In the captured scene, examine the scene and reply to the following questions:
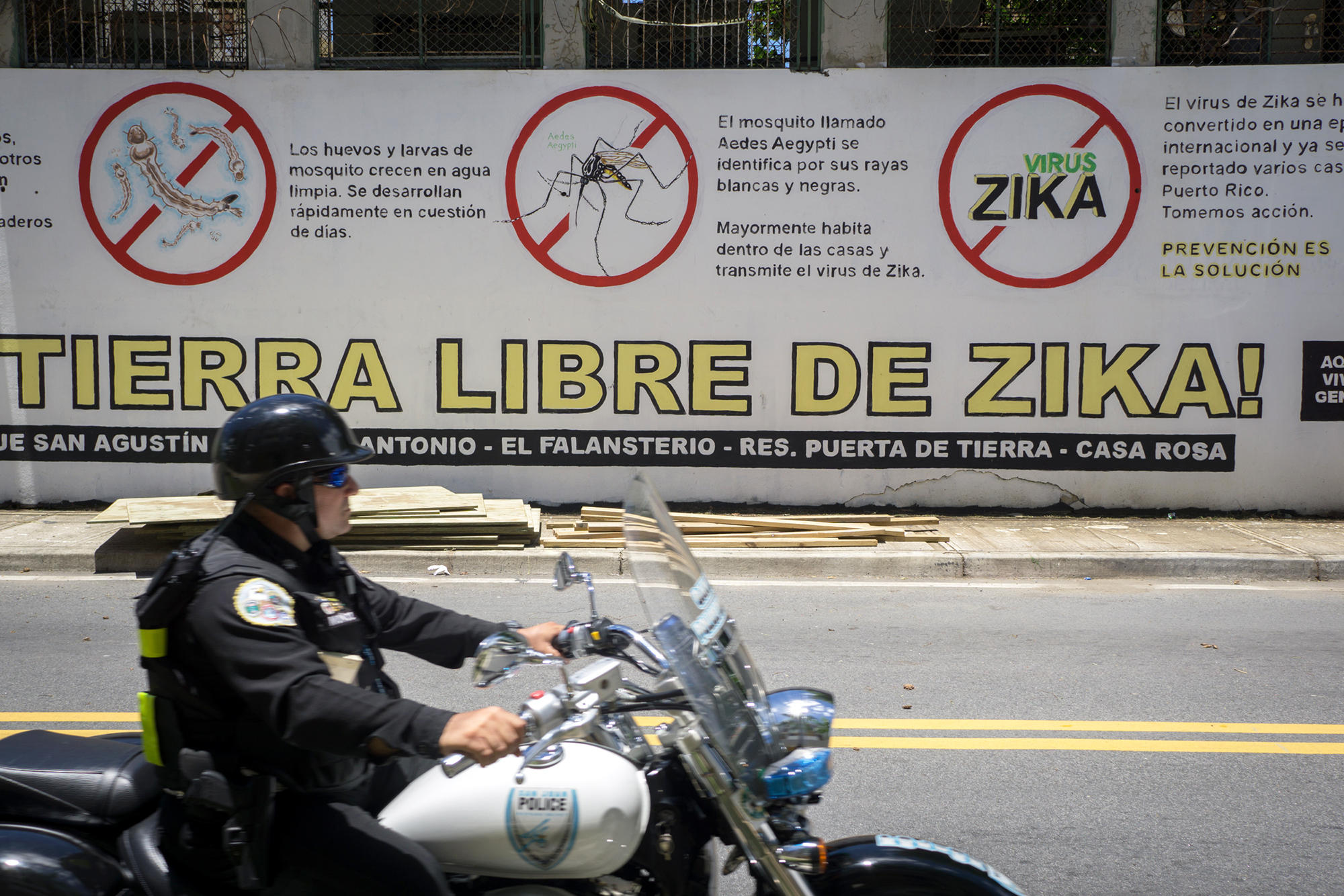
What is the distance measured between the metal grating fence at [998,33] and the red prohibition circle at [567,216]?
2.02 m

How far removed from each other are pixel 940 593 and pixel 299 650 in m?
6.20

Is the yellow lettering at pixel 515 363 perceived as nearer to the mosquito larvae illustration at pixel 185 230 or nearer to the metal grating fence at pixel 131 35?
the mosquito larvae illustration at pixel 185 230

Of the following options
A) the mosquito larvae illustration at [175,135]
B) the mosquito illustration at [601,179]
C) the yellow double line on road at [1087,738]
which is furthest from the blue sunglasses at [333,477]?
the mosquito larvae illustration at [175,135]

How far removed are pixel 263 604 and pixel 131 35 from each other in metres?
9.71

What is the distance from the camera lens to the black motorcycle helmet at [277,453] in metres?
2.43

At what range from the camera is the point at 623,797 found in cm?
219

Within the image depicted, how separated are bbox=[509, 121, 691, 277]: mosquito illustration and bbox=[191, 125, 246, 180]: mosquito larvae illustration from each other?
2424 millimetres

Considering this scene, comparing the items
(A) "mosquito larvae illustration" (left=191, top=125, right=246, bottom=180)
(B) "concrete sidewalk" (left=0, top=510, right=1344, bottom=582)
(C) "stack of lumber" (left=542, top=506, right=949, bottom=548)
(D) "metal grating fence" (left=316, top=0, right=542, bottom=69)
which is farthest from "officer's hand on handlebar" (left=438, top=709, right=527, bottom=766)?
(A) "mosquito larvae illustration" (left=191, top=125, right=246, bottom=180)

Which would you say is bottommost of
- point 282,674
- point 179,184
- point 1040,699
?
point 1040,699

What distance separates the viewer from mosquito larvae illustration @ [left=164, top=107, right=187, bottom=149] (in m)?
10.1

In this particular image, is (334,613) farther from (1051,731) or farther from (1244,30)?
(1244,30)

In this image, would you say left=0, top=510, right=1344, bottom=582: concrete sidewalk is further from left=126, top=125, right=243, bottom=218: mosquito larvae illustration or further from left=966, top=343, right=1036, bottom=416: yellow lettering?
left=126, top=125, right=243, bottom=218: mosquito larvae illustration

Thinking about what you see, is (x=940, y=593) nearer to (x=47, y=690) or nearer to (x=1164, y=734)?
(x=1164, y=734)

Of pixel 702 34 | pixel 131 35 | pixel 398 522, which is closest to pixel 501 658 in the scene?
pixel 398 522
